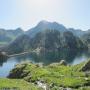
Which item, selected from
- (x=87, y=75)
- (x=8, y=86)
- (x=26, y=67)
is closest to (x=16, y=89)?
(x=8, y=86)

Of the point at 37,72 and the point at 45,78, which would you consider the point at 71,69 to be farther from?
the point at 45,78

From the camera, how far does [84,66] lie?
3017 inches

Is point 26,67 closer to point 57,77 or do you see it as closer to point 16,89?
point 57,77

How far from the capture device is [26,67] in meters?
87.2

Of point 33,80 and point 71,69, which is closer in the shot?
point 33,80

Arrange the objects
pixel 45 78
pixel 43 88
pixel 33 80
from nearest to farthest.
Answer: pixel 43 88
pixel 45 78
pixel 33 80

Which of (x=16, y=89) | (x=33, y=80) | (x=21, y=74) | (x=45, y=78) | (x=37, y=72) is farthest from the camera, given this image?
(x=21, y=74)

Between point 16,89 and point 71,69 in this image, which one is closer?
point 16,89

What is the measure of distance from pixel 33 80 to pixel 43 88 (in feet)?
39.8

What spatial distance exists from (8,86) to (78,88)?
14.4 m

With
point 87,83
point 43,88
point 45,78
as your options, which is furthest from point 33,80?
point 87,83

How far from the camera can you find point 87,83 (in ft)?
194

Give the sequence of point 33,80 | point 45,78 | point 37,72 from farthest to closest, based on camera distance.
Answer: point 37,72, point 33,80, point 45,78

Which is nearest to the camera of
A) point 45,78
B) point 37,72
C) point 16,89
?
point 16,89
